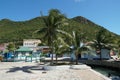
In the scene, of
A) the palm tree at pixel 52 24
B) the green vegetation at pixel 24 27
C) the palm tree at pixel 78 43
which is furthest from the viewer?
the green vegetation at pixel 24 27

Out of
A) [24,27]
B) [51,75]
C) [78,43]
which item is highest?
[24,27]

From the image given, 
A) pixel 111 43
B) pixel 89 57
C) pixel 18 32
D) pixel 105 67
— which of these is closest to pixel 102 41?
pixel 111 43

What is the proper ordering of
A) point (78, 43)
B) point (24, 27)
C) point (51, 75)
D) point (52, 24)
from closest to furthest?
1. point (51, 75)
2. point (52, 24)
3. point (78, 43)
4. point (24, 27)

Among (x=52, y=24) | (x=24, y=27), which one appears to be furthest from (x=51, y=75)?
(x=24, y=27)

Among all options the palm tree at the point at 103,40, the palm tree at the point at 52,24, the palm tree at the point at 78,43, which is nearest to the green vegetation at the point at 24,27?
the palm tree at the point at 103,40

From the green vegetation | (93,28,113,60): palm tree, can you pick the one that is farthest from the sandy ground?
the green vegetation

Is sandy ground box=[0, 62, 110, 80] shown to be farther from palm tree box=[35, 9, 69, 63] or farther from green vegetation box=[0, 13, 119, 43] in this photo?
green vegetation box=[0, 13, 119, 43]

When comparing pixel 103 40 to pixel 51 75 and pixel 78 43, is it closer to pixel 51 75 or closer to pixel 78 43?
pixel 78 43

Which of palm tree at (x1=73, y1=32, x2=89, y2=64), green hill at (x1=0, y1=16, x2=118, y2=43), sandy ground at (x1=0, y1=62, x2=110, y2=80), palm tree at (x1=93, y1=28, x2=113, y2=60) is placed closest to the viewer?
sandy ground at (x1=0, y1=62, x2=110, y2=80)

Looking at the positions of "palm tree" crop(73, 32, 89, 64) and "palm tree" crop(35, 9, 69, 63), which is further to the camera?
"palm tree" crop(73, 32, 89, 64)

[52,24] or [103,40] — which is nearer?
[52,24]

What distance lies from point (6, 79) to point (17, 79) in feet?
3.38

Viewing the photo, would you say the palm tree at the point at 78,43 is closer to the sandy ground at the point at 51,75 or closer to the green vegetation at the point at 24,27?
the sandy ground at the point at 51,75

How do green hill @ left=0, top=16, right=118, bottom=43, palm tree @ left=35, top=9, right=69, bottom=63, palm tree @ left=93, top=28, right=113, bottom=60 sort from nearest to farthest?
1. palm tree @ left=35, top=9, right=69, bottom=63
2. palm tree @ left=93, top=28, right=113, bottom=60
3. green hill @ left=0, top=16, right=118, bottom=43
